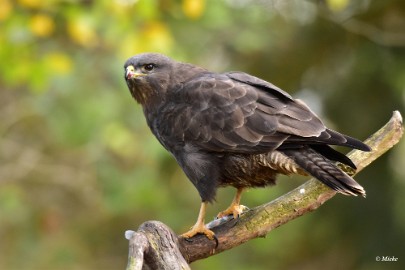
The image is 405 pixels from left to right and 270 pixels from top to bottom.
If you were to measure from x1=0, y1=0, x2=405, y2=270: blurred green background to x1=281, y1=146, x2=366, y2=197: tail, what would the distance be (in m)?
3.14

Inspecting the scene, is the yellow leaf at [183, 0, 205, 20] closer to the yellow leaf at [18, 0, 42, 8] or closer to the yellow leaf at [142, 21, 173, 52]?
the yellow leaf at [142, 21, 173, 52]

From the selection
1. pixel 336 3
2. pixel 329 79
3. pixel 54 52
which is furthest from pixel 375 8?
pixel 54 52

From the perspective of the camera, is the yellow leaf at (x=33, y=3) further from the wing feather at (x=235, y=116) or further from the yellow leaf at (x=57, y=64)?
the wing feather at (x=235, y=116)

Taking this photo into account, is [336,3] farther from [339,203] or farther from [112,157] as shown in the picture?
[112,157]

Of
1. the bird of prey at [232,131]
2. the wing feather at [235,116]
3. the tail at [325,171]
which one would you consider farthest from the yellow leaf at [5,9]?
the tail at [325,171]

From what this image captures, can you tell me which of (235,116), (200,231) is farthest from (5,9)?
(200,231)

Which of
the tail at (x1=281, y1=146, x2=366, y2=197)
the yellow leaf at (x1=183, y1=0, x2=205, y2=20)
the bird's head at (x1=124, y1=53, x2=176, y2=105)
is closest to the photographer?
the tail at (x1=281, y1=146, x2=366, y2=197)

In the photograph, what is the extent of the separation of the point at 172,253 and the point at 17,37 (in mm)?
5199

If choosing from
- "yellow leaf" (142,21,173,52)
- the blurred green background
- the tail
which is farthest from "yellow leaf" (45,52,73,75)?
the tail

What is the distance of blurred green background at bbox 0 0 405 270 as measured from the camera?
957cm

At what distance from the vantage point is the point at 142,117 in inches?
432

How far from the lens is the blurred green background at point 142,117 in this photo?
9.57m

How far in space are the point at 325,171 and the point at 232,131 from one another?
0.88 metres

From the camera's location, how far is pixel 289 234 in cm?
1149
